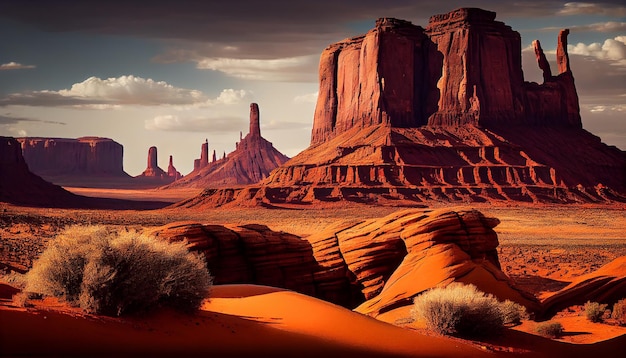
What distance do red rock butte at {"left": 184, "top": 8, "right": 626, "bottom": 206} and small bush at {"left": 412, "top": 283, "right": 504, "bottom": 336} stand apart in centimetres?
6680

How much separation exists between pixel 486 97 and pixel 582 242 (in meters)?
56.6

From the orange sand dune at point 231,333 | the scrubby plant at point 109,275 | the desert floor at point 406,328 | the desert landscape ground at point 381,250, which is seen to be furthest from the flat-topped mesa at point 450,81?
the scrubby plant at point 109,275

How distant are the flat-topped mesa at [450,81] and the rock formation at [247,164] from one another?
54237mm

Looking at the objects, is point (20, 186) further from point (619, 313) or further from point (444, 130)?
point (619, 313)

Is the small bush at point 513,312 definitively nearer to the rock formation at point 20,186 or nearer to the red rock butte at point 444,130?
the red rock butte at point 444,130

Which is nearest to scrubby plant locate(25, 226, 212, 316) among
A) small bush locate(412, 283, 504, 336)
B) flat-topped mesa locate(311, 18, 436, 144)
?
small bush locate(412, 283, 504, 336)

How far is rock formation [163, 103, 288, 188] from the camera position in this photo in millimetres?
165125

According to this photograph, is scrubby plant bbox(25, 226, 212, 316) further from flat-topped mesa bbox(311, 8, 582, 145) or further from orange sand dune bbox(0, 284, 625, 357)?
flat-topped mesa bbox(311, 8, 582, 145)

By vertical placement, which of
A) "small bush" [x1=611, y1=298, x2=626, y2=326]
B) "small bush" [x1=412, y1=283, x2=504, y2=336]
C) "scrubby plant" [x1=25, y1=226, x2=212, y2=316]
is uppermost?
"scrubby plant" [x1=25, y1=226, x2=212, y2=316]

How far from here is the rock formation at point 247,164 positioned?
165125 mm

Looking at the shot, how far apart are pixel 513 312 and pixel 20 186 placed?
86268 millimetres

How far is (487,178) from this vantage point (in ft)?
292

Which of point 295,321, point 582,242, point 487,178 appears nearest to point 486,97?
point 487,178

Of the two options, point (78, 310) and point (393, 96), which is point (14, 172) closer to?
point (393, 96)
